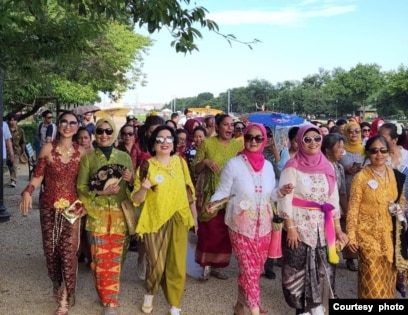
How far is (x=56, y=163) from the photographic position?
411 centimetres

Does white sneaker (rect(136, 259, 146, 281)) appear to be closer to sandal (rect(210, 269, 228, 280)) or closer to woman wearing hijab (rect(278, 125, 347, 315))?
sandal (rect(210, 269, 228, 280))

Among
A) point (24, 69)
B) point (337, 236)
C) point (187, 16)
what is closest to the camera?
point (187, 16)

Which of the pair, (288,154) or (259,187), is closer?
(259,187)

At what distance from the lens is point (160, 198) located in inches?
159

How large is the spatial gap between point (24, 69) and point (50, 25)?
2.64 ft

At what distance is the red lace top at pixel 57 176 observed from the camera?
411 cm

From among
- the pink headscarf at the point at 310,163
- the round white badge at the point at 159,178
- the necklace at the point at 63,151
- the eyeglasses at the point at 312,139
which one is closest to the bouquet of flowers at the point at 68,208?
the necklace at the point at 63,151

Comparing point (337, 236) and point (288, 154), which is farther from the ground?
point (288, 154)

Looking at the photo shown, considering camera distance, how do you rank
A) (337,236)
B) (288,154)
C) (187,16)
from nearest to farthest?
(187,16)
(337,236)
(288,154)

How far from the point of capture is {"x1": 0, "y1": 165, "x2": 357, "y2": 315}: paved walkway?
4371mm

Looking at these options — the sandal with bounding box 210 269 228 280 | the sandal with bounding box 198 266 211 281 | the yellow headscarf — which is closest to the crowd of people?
the sandal with bounding box 198 266 211 281

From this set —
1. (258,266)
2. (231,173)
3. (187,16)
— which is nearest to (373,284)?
(258,266)

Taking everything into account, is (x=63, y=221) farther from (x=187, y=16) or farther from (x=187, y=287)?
(x=187, y=16)

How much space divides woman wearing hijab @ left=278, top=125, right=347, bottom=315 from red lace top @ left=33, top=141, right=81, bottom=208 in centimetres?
177
